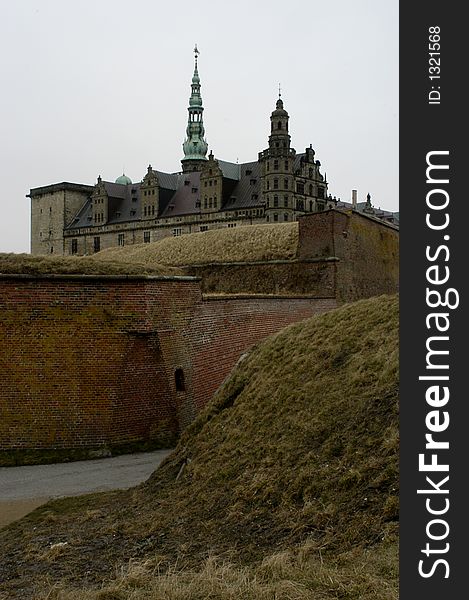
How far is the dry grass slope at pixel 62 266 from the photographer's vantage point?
14.0 metres

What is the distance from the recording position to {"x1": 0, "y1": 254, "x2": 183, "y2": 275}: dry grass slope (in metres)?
14.0

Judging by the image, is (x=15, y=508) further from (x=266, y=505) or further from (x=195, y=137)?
(x=195, y=137)

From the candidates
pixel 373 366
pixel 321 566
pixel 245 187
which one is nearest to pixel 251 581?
pixel 321 566

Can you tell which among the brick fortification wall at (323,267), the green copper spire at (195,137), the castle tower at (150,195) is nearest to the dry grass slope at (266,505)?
the brick fortification wall at (323,267)

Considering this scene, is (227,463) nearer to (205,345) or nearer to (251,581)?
(251,581)

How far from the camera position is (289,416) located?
930 centimetres

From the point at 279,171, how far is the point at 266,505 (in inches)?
2053

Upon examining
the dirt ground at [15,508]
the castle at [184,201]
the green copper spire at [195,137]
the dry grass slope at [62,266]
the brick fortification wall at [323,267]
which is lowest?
the dirt ground at [15,508]

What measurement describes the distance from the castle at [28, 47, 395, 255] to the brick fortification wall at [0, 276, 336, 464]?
3883 cm

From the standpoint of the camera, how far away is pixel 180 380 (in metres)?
15.2

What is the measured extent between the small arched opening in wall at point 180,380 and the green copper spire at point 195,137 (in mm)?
72496

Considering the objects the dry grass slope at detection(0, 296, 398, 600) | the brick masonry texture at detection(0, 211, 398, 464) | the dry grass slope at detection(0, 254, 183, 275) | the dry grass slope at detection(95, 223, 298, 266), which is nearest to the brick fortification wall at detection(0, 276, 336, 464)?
the brick masonry texture at detection(0, 211, 398, 464)

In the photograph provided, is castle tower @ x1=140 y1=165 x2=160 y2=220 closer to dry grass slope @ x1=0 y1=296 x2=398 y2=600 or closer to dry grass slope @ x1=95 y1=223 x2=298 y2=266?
dry grass slope @ x1=95 y1=223 x2=298 y2=266

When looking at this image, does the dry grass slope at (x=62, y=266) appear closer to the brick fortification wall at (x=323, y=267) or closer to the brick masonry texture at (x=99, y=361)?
the brick masonry texture at (x=99, y=361)
